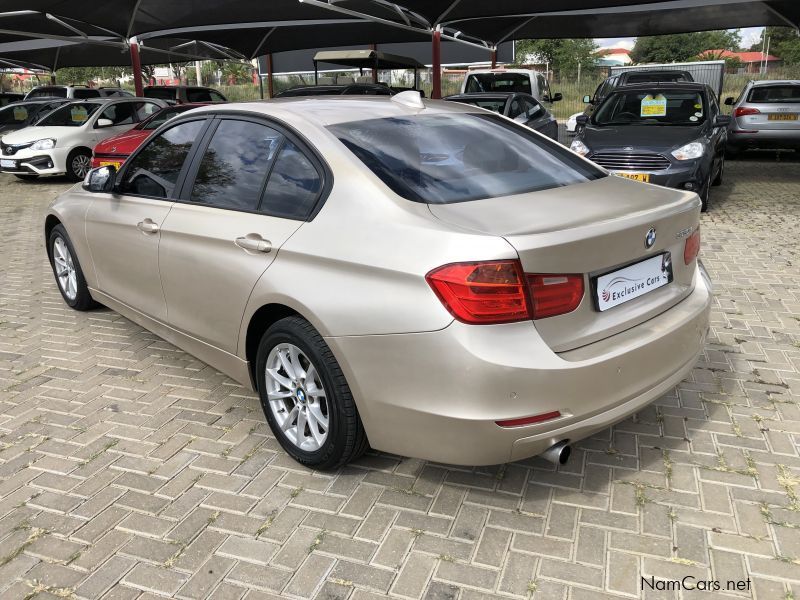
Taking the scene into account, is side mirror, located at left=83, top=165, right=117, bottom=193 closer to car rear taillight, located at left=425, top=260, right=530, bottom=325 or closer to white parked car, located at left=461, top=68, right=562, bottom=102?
car rear taillight, located at left=425, top=260, right=530, bottom=325

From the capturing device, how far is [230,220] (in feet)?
10.6

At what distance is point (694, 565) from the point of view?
2434 mm

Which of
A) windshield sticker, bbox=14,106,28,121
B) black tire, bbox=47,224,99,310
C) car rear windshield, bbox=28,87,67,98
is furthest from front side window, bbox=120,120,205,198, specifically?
car rear windshield, bbox=28,87,67,98

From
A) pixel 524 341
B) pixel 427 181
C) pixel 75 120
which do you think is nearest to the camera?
pixel 524 341

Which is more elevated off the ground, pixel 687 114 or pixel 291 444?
pixel 687 114

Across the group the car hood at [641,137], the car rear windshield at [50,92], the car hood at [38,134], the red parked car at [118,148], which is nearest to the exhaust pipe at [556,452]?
the car hood at [641,137]

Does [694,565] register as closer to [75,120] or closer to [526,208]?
[526,208]

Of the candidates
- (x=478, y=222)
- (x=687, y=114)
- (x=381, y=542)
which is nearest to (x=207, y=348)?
(x=381, y=542)

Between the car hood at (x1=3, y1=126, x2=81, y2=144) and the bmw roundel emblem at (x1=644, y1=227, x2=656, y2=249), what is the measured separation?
13076 millimetres

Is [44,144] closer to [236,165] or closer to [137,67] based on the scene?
[137,67]

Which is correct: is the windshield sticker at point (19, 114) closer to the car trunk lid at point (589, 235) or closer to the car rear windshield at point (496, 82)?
the car rear windshield at point (496, 82)

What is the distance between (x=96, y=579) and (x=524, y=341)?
1762 mm

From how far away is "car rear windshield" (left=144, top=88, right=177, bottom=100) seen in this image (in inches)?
797

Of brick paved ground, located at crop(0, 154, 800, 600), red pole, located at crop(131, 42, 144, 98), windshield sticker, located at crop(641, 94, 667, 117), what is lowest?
brick paved ground, located at crop(0, 154, 800, 600)
